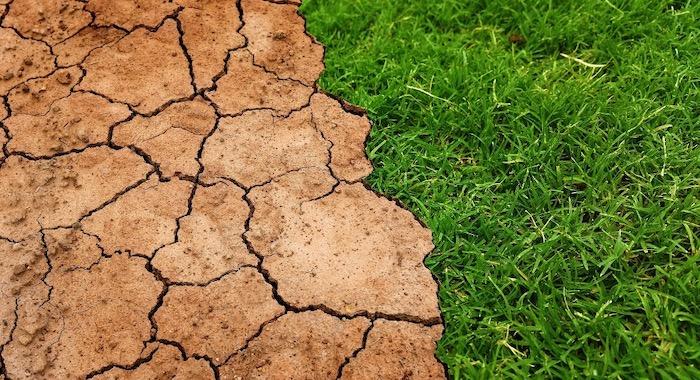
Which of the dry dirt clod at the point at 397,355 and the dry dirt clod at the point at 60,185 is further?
the dry dirt clod at the point at 60,185

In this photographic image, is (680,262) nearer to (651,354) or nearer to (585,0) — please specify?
(651,354)

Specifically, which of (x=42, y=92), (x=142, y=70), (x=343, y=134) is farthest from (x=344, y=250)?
(x=42, y=92)

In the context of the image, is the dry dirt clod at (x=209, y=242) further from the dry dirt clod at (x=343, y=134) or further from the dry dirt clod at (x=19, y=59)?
the dry dirt clod at (x=19, y=59)

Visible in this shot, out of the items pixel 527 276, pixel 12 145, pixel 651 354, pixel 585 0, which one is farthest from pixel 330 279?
pixel 585 0

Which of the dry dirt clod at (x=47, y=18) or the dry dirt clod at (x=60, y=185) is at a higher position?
the dry dirt clod at (x=47, y=18)

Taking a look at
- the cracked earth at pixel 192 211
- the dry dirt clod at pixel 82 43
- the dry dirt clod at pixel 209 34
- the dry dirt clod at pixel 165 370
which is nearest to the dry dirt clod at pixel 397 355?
the cracked earth at pixel 192 211
